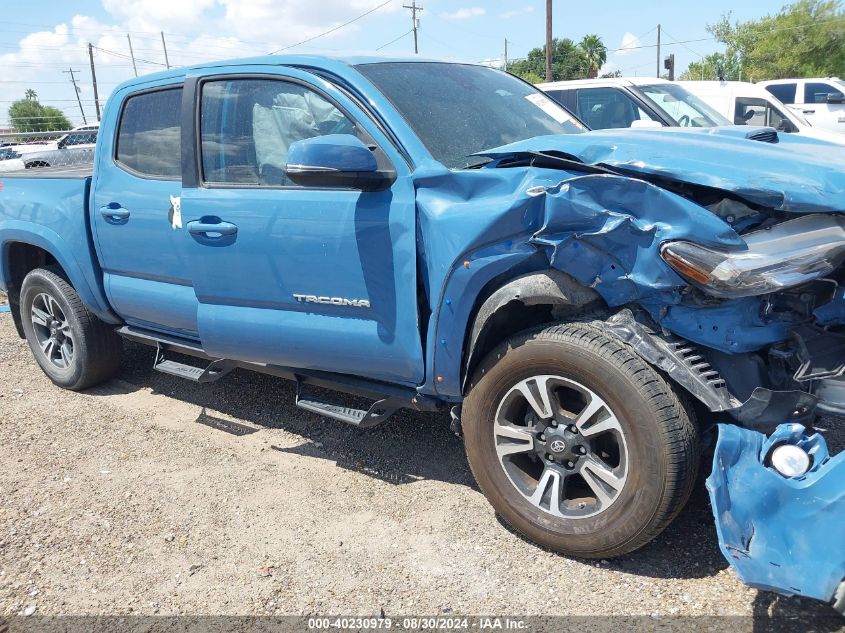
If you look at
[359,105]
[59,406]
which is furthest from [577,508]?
[59,406]

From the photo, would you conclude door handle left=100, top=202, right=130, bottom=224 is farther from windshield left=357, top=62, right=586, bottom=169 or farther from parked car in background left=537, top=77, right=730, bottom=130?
parked car in background left=537, top=77, right=730, bottom=130

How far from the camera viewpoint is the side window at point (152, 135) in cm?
394

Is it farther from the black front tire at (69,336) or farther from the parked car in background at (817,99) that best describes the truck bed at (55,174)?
the parked car in background at (817,99)

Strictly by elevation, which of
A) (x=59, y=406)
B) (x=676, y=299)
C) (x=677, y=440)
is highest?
(x=676, y=299)

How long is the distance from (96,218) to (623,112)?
21.8 feet

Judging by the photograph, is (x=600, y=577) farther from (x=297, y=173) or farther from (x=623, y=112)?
(x=623, y=112)

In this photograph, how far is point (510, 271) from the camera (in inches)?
109

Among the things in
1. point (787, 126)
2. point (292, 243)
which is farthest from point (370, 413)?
point (787, 126)

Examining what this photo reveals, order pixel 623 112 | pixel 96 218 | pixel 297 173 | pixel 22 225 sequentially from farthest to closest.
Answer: pixel 623 112 → pixel 22 225 → pixel 96 218 → pixel 297 173

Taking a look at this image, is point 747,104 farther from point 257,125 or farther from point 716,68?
point 716,68

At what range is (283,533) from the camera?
3.17 m

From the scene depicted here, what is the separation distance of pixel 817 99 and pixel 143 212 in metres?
15.3

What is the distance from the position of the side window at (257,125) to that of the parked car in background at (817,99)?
13.6 metres

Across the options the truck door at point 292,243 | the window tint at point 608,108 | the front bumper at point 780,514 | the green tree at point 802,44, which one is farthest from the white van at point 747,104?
the green tree at point 802,44
